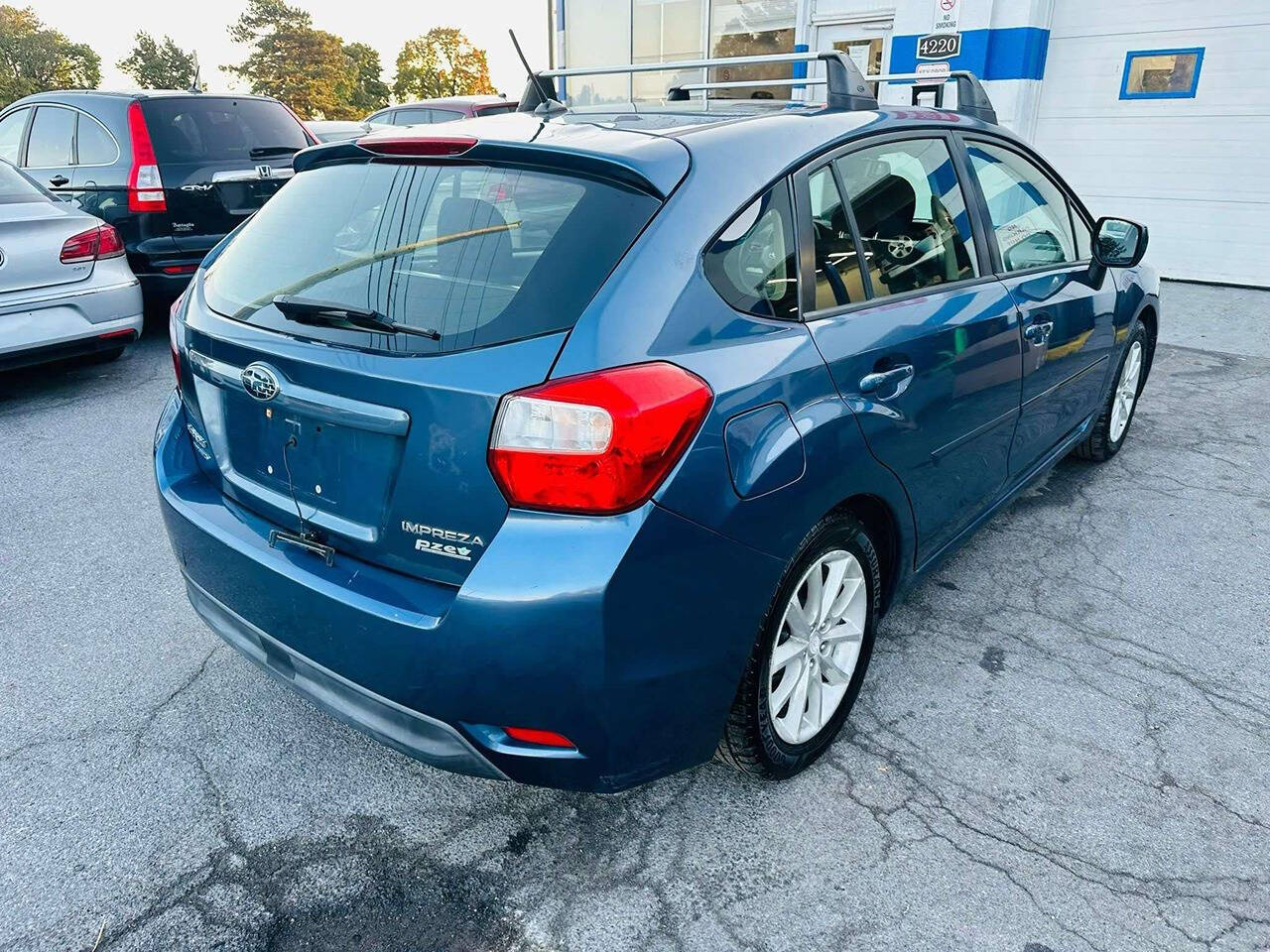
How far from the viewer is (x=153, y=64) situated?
204 ft

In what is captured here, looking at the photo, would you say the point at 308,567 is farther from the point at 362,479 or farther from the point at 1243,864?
the point at 1243,864

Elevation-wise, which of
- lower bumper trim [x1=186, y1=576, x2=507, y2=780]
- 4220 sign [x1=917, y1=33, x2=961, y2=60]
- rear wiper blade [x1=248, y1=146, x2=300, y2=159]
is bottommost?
lower bumper trim [x1=186, y1=576, x2=507, y2=780]

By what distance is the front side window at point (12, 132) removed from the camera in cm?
714

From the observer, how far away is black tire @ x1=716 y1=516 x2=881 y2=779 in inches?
82.5

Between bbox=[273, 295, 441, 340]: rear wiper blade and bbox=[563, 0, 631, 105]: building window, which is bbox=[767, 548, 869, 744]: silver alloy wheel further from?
bbox=[563, 0, 631, 105]: building window

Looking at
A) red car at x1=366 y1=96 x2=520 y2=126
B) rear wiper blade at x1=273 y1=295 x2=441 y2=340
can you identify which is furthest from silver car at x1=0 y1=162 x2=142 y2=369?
red car at x1=366 y1=96 x2=520 y2=126

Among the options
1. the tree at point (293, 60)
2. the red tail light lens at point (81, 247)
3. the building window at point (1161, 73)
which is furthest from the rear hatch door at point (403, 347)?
the tree at point (293, 60)

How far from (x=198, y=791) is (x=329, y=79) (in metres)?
73.9

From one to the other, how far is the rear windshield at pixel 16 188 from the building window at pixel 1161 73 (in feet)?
31.0

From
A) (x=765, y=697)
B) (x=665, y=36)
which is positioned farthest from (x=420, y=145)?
(x=665, y=36)

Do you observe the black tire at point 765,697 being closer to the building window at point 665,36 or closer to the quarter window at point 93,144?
the quarter window at point 93,144

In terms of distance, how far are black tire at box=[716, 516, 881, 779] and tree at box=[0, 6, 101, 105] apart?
211 ft

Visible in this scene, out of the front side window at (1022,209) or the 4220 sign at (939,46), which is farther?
the 4220 sign at (939,46)

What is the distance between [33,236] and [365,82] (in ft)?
242
